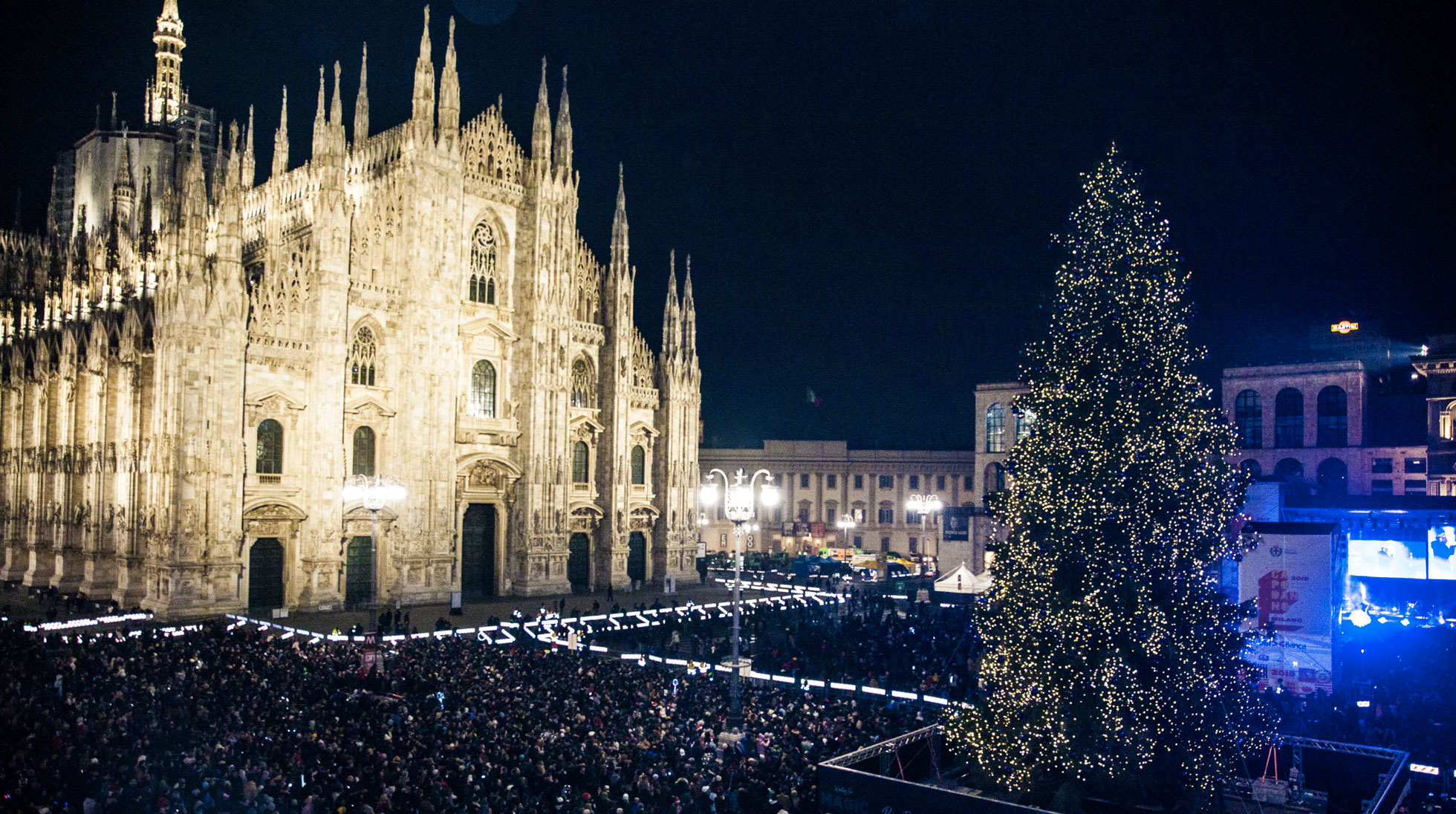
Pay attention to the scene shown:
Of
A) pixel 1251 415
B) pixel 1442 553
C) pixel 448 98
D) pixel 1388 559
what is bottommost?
pixel 1388 559

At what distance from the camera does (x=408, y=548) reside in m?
44.1

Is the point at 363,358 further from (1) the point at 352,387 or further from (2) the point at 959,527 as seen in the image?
(2) the point at 959,527

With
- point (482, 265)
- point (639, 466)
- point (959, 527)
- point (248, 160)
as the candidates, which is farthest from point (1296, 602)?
point (248, 160)

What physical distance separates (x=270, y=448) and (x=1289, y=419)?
161 ft

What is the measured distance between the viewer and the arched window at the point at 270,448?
41.1 metres

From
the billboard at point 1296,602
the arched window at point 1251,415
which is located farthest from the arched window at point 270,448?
the arched window at point 1251,415

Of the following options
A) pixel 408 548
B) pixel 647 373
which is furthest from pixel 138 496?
pixel 647 373

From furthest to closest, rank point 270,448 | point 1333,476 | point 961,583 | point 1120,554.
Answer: point 1333,476
point 961,583
point 270,448
point 1120,554

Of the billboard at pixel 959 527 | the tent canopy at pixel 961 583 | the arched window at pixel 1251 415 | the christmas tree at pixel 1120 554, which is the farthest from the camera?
the billboard at pixel 959 527

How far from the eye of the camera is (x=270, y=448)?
41.4 meters

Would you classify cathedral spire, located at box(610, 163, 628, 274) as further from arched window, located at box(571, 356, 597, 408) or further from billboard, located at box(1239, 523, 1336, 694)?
billboard, located at box(1239, 523, 1336, 694)

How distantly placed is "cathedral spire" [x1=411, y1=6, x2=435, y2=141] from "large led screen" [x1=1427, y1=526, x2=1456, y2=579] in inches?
1649

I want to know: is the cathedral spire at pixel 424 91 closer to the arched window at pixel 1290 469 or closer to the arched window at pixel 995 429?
the arched window at pixel 995 429

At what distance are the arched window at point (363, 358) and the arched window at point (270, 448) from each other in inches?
144
